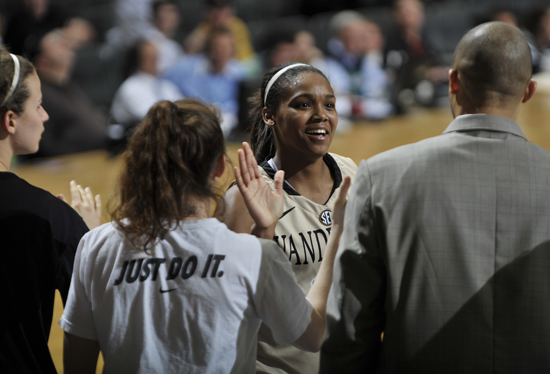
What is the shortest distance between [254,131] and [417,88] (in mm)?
5214

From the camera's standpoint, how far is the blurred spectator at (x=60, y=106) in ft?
18.9

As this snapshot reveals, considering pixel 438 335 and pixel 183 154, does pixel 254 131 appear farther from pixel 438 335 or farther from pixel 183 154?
pixel 438 335

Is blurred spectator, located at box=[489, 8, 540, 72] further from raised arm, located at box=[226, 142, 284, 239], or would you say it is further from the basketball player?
the basketball player

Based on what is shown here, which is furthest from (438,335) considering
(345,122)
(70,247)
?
(345,122)

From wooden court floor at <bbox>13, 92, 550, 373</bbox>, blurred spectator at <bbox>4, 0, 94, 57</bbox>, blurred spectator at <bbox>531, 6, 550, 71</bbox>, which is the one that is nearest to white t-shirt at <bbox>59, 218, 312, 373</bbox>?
wooden court floor at <bbox>13, 92, 550, 373</bbox>

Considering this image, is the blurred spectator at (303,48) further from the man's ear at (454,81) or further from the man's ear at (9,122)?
the man's ear at (454,81)

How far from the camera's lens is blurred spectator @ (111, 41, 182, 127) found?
6.05 m

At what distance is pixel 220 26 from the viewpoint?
701 centimetres

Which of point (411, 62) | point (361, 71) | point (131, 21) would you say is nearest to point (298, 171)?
point (361, 71)

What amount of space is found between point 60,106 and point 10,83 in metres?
4.35

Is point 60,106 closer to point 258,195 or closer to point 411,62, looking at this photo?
point 411,62

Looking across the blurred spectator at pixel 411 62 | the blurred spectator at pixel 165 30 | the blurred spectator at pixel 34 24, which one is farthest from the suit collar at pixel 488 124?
the blurred spectator at pixel 165 30

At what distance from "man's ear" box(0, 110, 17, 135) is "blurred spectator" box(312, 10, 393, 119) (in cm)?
528

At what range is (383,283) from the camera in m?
1.39
